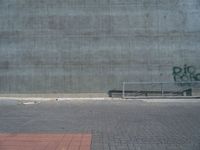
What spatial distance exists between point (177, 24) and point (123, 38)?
3.41m

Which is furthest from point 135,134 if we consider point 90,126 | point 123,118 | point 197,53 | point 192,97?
point 197,53

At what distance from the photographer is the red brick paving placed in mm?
8531

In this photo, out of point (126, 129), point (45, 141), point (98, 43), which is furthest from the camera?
point (98, 43)

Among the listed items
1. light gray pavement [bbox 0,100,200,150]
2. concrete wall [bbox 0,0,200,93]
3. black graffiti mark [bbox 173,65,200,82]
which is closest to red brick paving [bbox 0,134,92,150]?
light gray pavement [bbox 0,100,200,150]

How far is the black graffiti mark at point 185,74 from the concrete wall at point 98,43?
268 millimetres

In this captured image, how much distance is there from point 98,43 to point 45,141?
18380 mm

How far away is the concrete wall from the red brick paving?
56.0 ft

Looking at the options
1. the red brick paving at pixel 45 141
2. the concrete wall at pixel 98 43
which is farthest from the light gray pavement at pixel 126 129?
the concrete wall at pixel 98 43

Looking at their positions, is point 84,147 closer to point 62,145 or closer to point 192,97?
point 62,145

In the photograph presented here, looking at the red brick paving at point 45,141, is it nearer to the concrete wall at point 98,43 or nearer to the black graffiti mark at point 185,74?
the concrete wall at point 98,43

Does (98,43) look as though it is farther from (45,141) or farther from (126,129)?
(45,141)

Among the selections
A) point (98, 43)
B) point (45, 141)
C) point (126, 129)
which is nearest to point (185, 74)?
point (98, 43)

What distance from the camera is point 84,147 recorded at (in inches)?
339

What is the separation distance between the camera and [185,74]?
1075 inches
